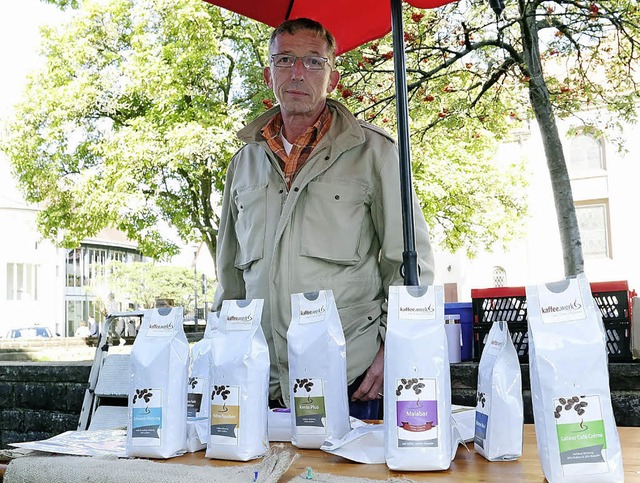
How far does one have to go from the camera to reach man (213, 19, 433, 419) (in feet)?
7.48

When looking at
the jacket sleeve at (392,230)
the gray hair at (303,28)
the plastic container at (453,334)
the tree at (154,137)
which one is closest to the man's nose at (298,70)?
the gray hair at (303,28)

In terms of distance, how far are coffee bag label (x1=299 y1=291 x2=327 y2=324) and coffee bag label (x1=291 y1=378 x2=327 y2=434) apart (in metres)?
0.15

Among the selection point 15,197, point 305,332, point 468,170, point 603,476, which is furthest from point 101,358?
point 15,197

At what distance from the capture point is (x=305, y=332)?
1.71 meters

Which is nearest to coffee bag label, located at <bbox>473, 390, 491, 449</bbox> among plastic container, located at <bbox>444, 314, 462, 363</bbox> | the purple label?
the purple label

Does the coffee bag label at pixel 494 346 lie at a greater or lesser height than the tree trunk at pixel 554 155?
lesser

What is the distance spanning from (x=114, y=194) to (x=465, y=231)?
27.4 feet

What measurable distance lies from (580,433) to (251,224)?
144 cm

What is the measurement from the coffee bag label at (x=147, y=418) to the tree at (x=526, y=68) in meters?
5.30

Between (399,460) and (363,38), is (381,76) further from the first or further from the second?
(399,460)

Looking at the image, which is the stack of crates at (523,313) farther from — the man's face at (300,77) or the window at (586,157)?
the window at (586,157)

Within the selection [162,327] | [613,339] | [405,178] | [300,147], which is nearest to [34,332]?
[613,339]

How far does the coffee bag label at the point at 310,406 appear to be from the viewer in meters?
1.70

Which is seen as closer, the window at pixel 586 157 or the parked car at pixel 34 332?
the window at pixel 586 157
